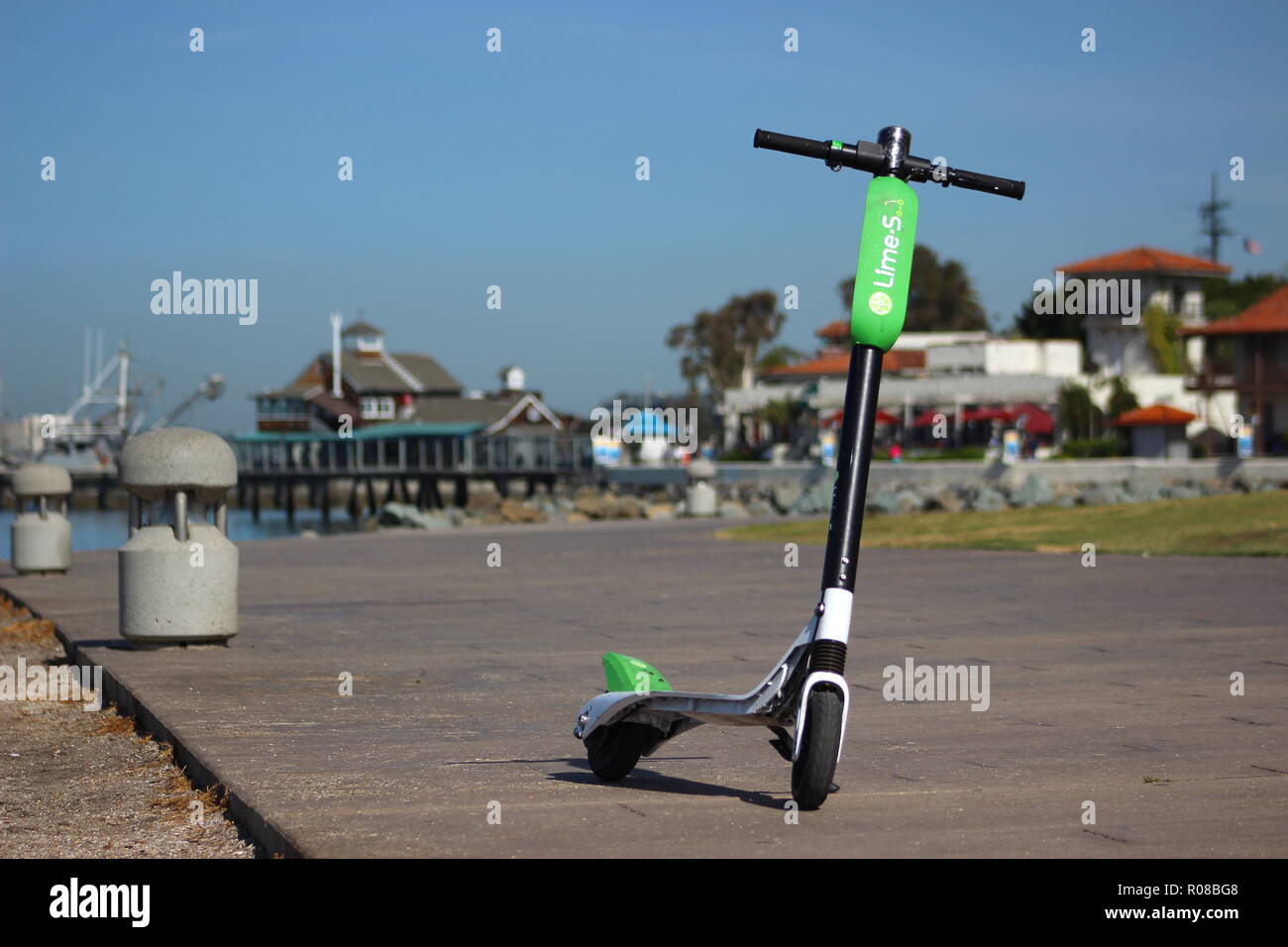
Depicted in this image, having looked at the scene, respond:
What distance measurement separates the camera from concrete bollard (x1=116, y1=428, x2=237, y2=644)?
9.49 meters

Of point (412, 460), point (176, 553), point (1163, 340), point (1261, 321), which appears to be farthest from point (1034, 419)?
point (176, 553)

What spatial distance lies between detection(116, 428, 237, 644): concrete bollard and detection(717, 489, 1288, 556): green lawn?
1280 centimetres

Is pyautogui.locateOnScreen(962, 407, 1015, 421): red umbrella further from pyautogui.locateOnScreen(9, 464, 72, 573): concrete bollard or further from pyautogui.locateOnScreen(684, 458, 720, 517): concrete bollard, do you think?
pyautogui.locateOnScreen(9, 464, 72, 573): concrete bollard

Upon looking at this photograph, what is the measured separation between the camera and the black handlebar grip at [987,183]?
17.0 feet

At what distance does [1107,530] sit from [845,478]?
1765 centimetres

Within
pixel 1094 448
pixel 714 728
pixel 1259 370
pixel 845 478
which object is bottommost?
pixel 714 728

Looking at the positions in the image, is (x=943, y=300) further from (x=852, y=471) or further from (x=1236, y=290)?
(x=852, y=471)

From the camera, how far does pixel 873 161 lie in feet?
16.7

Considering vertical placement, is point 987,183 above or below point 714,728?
above

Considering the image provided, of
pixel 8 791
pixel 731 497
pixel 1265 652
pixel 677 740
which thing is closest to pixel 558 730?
pixel 677 740

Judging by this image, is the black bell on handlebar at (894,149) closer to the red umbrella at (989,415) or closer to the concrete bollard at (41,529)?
the concrete bollard at (41,529)

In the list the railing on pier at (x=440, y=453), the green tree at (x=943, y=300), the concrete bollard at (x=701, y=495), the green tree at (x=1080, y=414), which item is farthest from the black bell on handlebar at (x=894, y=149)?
the green tree at (x=943, y=300)

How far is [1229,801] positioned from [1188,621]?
6479 mm

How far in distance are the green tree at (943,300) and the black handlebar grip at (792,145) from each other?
119 m
